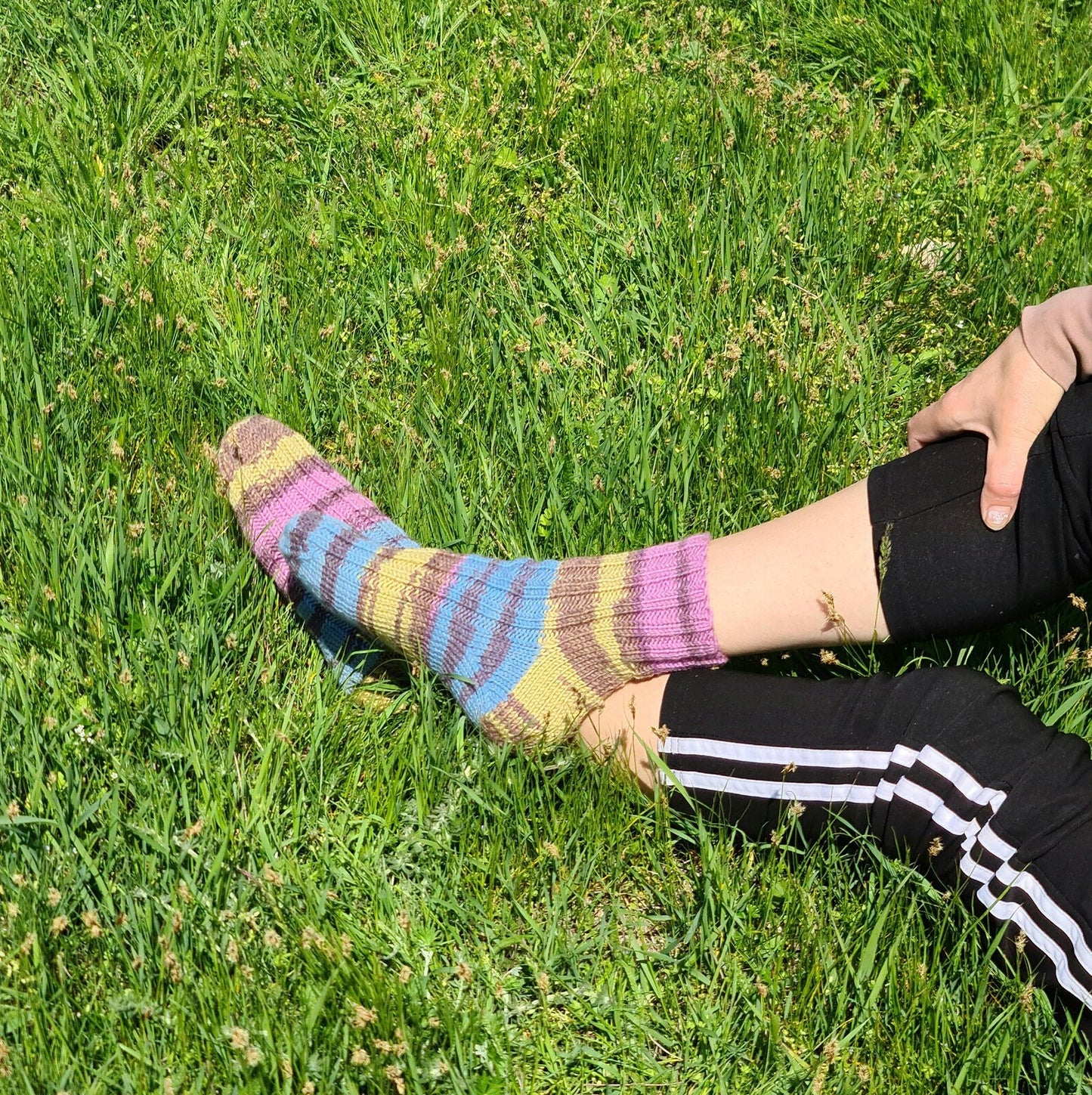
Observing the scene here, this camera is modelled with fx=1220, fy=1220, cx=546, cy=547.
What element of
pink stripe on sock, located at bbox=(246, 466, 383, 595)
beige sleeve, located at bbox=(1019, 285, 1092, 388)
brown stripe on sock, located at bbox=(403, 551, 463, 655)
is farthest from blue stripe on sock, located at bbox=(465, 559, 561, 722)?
beige sleeve, located at bbox=(1019, 285, 1092, 388)

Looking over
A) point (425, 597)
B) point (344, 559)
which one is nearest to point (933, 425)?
point (425, 597)

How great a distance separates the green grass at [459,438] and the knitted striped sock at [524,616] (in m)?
0.08

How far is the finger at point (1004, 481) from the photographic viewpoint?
6.03ft

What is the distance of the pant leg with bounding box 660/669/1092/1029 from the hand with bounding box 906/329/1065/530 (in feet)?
0.89

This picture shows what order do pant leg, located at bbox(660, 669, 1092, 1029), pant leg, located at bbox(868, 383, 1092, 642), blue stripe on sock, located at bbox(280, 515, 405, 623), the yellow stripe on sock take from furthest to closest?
the yellow stripe on sock
blue stripe on sock, located at bbox(280, 515, 405, 623)
pant leg, located at bbox(868, 383, 1092, 642)
pant leg, located at bbox(660, 669, 1092, 1029)

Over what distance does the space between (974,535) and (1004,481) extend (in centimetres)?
9

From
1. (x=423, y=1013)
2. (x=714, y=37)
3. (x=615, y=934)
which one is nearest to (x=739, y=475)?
(x=615, y=934)

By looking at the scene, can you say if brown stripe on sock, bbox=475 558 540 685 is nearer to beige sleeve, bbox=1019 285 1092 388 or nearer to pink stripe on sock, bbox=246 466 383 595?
pink stripe on sock, bbox=246 466 383 595

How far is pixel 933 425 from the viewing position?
6.61 ft

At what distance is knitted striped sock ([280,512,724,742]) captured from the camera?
205 centimetres

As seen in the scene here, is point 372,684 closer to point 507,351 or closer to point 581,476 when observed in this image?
point 581,476

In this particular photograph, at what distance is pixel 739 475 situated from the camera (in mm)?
2414

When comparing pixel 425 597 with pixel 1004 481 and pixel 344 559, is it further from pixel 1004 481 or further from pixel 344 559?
pixel 1004 481

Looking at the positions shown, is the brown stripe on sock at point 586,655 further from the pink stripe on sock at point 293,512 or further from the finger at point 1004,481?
the finger at point 1004,481
